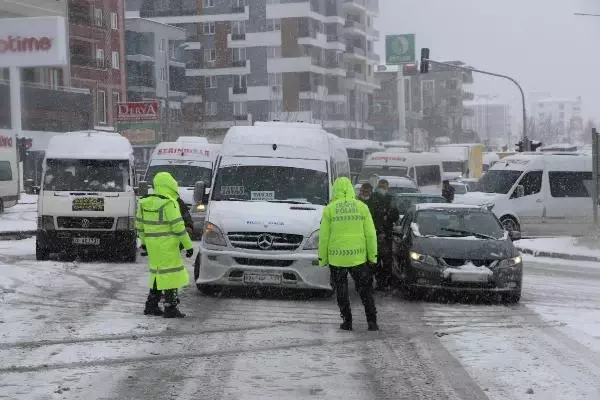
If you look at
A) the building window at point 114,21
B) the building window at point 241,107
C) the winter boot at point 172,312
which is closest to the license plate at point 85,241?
the winter boot at point 172,312

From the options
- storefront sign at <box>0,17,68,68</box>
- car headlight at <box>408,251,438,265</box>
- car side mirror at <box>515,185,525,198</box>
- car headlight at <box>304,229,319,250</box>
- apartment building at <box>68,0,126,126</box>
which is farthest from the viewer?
apartment building at <box>68,0,126,126</box>

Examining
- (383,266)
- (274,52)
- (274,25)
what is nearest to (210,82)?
(274,52)

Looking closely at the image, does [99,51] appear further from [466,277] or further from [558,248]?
[466,277]

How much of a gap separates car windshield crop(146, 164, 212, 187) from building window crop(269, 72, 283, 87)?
59.2 meters

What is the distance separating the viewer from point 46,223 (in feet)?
64.2

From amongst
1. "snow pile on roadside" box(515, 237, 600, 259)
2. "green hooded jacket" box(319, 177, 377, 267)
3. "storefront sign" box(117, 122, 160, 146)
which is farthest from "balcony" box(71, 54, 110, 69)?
"green hooded jacket" box(319, 177, 377, 267)

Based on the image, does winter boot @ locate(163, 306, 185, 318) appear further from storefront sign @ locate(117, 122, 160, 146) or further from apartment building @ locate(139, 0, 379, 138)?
apartment building @ locate(139, 0, 379, 138)

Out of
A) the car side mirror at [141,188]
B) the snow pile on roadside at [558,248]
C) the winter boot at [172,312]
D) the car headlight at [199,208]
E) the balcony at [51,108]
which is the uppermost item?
the balcony at [51,108]

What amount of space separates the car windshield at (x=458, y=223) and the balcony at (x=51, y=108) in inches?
1650

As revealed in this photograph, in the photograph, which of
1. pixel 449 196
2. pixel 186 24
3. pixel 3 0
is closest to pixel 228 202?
pixel 449 196

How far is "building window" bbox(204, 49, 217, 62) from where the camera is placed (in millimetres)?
89000

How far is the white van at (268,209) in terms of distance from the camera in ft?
45.4

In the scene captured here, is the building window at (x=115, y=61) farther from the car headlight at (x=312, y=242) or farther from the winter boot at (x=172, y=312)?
the winter boot at (x=172, y=312)

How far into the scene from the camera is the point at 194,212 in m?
26.0
